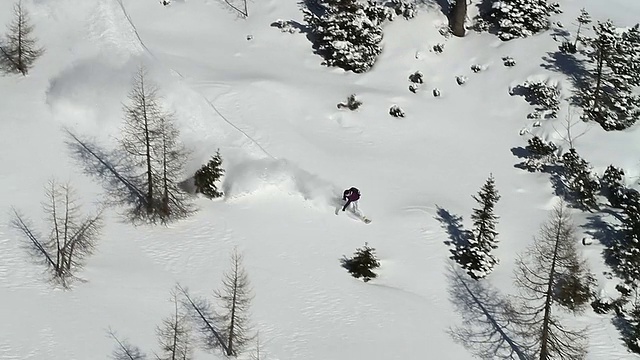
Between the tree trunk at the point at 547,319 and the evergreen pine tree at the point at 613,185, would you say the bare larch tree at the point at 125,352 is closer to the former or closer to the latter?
the tree trunk at the point at 547,319

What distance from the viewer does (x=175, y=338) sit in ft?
86.8

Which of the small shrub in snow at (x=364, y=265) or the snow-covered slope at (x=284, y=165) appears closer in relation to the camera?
the snow-covered slope at (x=284, y=165)

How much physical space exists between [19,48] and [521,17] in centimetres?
2713

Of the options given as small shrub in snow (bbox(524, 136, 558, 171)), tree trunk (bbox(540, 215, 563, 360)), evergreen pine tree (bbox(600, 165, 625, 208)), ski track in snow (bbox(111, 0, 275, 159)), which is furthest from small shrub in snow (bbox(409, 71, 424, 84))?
tree trunk (bbox(540, 215, 563, 360))

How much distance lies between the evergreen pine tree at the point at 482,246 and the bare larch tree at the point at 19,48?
23641 mm

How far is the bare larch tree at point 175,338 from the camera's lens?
2773 cm

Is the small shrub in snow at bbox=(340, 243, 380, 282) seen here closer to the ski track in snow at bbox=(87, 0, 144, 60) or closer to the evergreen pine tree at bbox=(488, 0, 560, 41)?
the ski track in snow at bbox=(87, 0, 144, 60)

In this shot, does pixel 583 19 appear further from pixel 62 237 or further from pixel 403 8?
pixel 62 237

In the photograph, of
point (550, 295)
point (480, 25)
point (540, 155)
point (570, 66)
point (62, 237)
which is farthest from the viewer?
point (480, 25)

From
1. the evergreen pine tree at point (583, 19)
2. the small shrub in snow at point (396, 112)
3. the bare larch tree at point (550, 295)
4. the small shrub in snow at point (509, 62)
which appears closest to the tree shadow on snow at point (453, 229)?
the bare larch tree at point (550, 295)

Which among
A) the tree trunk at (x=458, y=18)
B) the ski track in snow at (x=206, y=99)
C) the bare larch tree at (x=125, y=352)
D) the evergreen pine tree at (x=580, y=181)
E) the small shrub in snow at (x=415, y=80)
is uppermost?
the tree trunk at (x=458, y=18)

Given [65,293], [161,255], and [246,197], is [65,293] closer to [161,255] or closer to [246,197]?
[161,255]

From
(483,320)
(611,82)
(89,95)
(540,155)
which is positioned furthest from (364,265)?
(611,82)

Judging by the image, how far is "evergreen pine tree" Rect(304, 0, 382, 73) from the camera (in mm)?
45094
